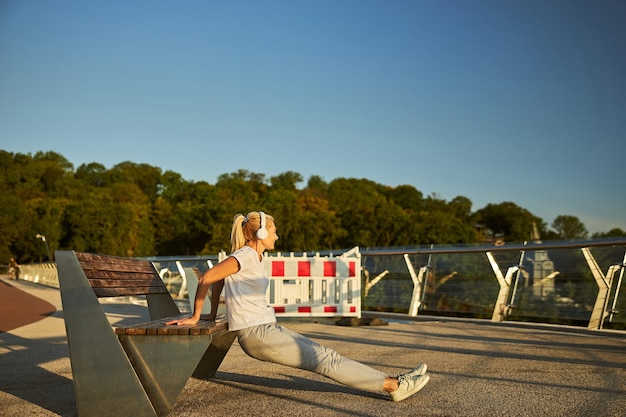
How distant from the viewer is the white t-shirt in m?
5.85

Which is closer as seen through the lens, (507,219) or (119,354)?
(119,354)

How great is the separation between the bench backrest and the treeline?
6927 cm

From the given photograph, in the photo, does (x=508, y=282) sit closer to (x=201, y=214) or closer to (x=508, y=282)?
(x=508, y=282)

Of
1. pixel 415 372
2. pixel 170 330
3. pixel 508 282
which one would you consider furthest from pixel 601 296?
pixel 170 330

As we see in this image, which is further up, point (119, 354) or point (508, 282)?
point (508, 282)

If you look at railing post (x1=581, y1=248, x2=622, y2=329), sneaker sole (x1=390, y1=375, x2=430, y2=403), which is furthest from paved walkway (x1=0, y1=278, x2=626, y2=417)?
railing post (x1=581, y1=248, x2=622, y2=329)

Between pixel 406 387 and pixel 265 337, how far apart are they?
3.57 ft

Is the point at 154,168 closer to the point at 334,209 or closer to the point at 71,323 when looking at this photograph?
the point at 334,209

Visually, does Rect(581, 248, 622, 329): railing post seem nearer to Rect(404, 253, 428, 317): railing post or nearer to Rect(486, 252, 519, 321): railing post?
Rect(486, 252, 519, 321): railing post

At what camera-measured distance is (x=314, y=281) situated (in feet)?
46.0

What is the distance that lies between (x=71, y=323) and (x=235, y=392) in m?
1.62

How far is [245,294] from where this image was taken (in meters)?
5.89

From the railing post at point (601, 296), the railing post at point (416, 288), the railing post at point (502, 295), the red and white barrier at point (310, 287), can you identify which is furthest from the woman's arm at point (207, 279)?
the railing post at point (416, 288)

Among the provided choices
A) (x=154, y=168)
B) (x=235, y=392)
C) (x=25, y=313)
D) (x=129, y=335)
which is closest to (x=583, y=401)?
(x=235, y=392)
